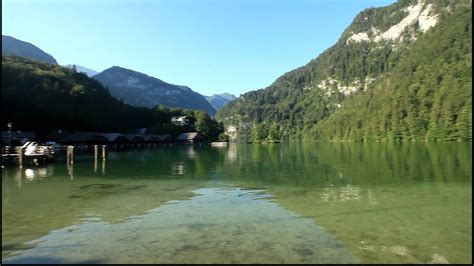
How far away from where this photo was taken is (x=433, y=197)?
63.7 ft

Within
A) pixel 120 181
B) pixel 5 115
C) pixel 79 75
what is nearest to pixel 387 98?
pixel 79 75

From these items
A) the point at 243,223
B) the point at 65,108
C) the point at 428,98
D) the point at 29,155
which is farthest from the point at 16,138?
the point at 428,98

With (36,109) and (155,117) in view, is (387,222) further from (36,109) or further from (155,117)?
(155,117)

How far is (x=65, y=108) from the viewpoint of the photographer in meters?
125

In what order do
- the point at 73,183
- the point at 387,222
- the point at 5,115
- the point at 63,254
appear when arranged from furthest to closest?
1. the point at 5,115
2. the point at 73,183
3. the point at 387,222
4. the point at 63,254

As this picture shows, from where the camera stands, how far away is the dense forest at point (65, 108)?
104375 mm

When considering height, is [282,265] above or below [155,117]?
below

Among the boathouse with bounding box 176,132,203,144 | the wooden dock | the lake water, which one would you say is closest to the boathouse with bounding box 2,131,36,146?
the wooden dock

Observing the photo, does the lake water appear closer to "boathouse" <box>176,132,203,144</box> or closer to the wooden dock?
the wooden dock

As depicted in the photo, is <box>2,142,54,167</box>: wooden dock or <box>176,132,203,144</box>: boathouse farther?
<box>176,132,203,144</box>: boathouse

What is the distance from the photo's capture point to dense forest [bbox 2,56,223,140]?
10438cm

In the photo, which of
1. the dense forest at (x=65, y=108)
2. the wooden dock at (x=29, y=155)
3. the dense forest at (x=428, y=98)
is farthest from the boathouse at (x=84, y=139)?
the dense forest at (x=428, y=98)

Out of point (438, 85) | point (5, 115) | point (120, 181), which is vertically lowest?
point (120, 181)

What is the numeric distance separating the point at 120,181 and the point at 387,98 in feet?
528
